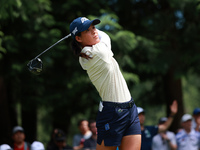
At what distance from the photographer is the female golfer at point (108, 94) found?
4.15 meters

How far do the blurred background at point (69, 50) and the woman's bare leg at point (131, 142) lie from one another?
251 inches

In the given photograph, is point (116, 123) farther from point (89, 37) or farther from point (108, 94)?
point (89, 37)

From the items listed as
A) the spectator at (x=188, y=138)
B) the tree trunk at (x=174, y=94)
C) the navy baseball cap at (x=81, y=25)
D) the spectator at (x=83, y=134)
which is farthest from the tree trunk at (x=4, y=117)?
the navy baseball cap at (x=81, y=25)

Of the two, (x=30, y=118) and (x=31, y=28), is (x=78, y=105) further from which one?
(x=31, y=28)

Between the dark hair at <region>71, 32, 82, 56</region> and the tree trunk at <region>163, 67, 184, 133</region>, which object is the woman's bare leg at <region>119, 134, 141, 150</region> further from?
the tree trunk at <region>163, 67, 184, 133</region>

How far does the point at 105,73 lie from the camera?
4.17 m

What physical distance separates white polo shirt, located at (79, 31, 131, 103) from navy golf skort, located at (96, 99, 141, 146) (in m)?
0.08

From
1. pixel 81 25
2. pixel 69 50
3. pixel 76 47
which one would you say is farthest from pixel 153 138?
pixel 69 50

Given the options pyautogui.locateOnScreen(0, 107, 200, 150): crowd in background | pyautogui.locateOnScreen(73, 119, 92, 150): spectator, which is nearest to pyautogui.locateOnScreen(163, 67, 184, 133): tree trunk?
pyautogui.locateOnScreen(0, 107, 200, 150): crowd in background

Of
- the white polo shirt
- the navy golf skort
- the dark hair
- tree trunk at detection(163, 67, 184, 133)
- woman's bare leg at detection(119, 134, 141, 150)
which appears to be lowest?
woman's bare leg at detection(119, 134, 141, 150)

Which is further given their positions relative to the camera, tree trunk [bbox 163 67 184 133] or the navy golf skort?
tree trunk [bbox 163 67 184 133]

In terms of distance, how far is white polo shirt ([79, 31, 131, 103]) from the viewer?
4.13 metres

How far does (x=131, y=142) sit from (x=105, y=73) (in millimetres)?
784

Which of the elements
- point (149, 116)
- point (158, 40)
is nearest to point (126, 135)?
point (158, 40)
